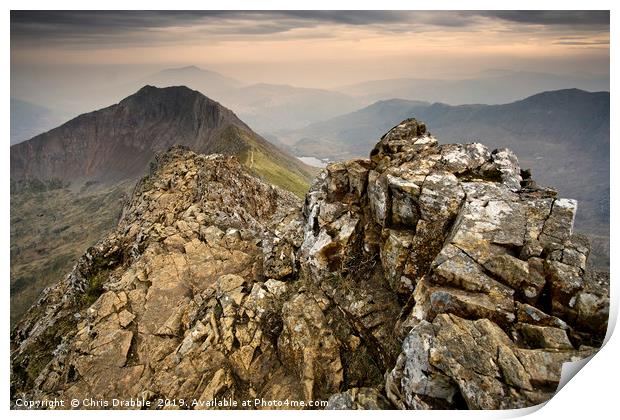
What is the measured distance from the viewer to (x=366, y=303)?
16.0 meters

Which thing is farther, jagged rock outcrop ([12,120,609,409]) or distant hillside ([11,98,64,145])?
distant hillside ([11,98,64,145])

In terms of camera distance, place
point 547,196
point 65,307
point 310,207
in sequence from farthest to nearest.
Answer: point 65,307
point 310,207
point 547,196

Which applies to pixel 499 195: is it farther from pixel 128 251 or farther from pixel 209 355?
pixel 128 251

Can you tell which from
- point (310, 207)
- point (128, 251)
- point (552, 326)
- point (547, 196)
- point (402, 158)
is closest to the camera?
point (552, 326)

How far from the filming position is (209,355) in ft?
56.1

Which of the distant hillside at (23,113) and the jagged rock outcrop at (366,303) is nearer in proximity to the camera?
the jagged rock outcrop at (366,303)

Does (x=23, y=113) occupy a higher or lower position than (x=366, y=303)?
higher

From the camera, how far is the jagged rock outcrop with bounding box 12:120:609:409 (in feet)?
39.9

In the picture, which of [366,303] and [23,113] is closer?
[366,303]

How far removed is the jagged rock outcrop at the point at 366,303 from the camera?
39.9 feet
